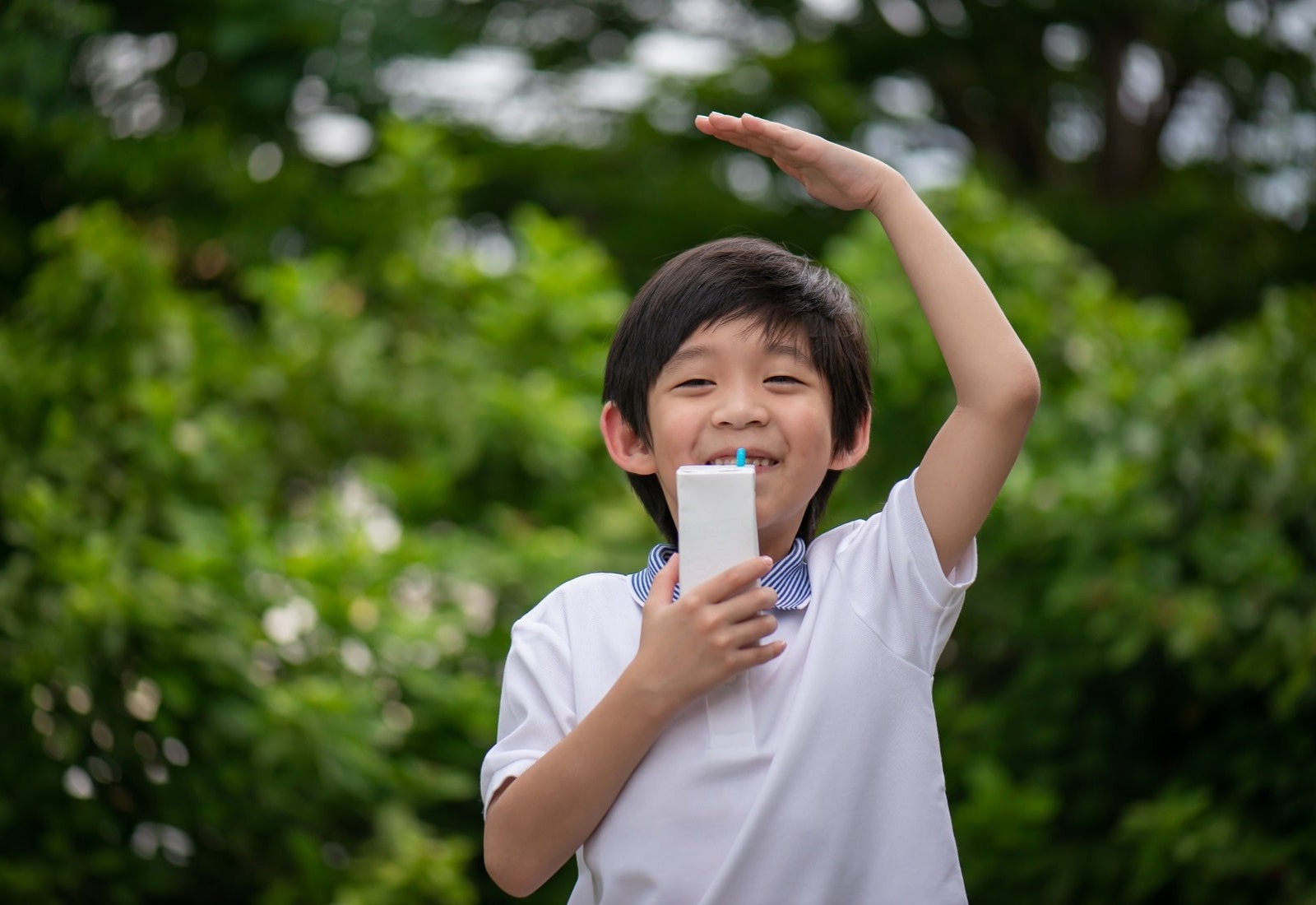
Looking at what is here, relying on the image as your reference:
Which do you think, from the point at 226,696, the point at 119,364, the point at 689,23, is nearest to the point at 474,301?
the point at 119,364

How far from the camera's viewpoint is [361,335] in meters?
3.55

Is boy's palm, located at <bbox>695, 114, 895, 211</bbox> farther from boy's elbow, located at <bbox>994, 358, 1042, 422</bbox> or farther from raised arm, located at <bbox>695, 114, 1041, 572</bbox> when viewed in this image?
boy's elbow, located at <bbox>994, 358, 1042, 422</bbox>

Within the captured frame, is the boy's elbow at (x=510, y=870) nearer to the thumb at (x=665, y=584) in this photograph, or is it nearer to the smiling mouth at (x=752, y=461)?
the thumb at (x=665, y=584)

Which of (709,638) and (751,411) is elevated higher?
(751,411)

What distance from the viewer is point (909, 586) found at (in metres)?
1.25

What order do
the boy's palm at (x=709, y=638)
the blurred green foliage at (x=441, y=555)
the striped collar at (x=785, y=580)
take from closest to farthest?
1. the boy's palm at (x=709, y=638)
2. the striped collar at (x=785, y=580)
3. the blurred green foliage at (x=441, y=555)

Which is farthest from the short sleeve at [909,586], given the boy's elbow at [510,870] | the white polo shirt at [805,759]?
the boy's elbow at [510,870]

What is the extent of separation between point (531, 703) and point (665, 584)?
Result: 183 millimetres

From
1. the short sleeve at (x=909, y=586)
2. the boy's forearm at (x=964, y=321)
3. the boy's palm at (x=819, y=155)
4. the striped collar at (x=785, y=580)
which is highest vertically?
the boy's palm at (x=819, y=155)

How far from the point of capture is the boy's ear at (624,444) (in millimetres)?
1382

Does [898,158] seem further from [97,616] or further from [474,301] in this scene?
[97,616]

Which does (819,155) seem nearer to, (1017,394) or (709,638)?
(1017,394)

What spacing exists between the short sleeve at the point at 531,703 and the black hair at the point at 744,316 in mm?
224

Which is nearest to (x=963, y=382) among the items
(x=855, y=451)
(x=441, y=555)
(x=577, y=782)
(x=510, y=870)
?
(x=855, y=451)
